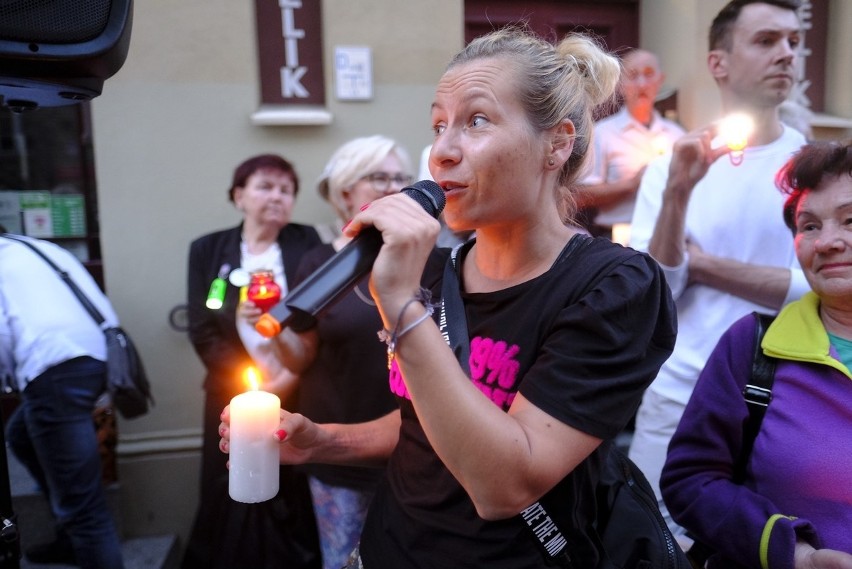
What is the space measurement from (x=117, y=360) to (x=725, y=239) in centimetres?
251

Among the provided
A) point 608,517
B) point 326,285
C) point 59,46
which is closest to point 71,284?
point 59,46

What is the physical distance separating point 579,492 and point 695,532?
550mm

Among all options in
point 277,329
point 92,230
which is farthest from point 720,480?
point 92,230

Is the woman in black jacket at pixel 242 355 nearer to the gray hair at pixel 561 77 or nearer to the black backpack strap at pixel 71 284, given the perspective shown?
the black backpack strap at pixel 71 284

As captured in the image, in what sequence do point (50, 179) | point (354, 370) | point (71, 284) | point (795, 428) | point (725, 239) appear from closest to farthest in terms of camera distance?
point (795, 428) < point (725, 239) < point (354, 370) < point (71, 284) < point (50, 179)

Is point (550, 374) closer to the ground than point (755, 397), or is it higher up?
higher up

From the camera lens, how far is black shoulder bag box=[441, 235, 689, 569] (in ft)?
3.87

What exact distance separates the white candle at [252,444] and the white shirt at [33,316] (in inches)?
74.5

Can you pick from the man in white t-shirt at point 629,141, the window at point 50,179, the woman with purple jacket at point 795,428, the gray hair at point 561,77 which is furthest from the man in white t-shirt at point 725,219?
the window at point 50,179

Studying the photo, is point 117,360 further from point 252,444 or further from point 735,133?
point 735,133

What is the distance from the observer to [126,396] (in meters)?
2.98

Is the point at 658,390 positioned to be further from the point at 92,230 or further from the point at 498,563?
the point at 92,230

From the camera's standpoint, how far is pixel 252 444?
4.25 ft

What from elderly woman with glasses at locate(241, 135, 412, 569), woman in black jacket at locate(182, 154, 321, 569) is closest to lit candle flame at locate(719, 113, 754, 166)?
elderly woman with glasses at locate(241, 135, 412, 569)
